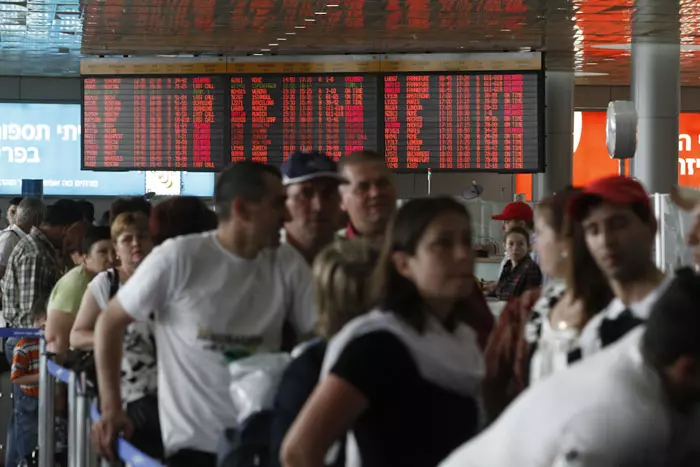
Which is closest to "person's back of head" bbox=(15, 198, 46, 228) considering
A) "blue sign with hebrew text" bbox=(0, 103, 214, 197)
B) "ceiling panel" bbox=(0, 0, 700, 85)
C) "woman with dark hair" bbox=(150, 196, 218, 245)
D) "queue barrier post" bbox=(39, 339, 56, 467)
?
"queue barrier post" bbox=(39, 339, 56, 467)

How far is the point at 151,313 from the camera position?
3496 mm

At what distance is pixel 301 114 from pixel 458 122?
1.34 m

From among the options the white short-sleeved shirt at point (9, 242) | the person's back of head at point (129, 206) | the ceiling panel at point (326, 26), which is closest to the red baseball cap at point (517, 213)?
the ceiling panel at point (326, 26)

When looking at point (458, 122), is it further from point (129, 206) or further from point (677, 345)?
point (677, 345)

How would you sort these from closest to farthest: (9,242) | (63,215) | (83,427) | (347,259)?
(347,259), (83,427), (63,215), (9,242)

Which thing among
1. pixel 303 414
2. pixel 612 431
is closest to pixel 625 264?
pixel 303 414

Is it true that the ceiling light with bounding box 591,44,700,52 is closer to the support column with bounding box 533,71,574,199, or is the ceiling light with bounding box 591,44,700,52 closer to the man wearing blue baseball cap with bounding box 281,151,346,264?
the support column with bounding box 533,71,574,199

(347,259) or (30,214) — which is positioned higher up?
(347,259)

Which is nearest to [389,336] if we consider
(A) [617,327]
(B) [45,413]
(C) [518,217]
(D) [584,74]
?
(A) [617,327]

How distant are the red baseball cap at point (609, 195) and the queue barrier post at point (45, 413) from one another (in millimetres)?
3586

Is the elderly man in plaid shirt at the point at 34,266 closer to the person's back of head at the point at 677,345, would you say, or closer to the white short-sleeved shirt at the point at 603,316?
the white short-sleeved shirt at the point at 603,316

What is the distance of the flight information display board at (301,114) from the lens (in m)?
10.6

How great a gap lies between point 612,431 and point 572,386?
9 centimetres

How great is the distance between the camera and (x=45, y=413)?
591 cm
